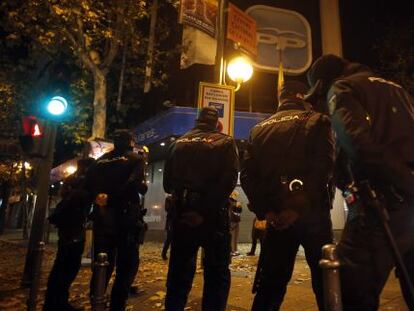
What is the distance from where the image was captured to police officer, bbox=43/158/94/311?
16.0ft

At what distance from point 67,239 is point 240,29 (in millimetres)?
6739

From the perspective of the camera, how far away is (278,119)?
12.0ft

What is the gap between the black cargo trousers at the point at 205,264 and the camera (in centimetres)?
379

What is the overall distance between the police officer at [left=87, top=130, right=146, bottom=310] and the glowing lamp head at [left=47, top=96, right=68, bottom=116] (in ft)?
10.8

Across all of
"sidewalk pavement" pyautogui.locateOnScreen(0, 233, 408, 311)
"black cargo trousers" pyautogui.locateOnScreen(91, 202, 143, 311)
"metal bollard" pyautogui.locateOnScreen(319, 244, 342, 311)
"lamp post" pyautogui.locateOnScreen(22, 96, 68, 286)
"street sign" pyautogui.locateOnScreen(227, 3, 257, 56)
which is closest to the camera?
"metal bollard" pyautogui.locateOnScreen(319, 244, 342, 311)

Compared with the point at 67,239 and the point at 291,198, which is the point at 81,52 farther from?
the point at 291,198

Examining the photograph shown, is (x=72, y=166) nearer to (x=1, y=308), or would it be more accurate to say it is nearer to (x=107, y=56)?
(x=107, y=56)

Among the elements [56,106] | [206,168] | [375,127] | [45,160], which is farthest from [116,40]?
[375,127]

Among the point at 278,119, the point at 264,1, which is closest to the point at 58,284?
the point at 278,119

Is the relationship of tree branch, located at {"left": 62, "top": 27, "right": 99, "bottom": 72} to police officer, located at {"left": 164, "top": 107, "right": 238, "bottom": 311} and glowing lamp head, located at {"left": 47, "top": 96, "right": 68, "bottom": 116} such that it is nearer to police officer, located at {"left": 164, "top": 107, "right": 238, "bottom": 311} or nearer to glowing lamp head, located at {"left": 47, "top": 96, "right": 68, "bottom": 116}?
glowing lamp head, located at {"left": 47, "top": 96, "right": 68, "bottom": 116}

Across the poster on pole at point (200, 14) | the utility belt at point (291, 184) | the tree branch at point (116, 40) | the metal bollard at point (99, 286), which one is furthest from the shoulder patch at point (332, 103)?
the tree branch at point (116, 40)

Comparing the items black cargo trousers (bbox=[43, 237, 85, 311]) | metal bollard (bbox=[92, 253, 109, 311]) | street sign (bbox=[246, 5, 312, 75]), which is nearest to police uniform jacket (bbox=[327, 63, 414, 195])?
metal bollard (bbox=[92, 253, 109, 311])

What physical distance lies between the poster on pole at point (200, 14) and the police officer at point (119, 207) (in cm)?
502

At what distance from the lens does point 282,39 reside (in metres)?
16.5
